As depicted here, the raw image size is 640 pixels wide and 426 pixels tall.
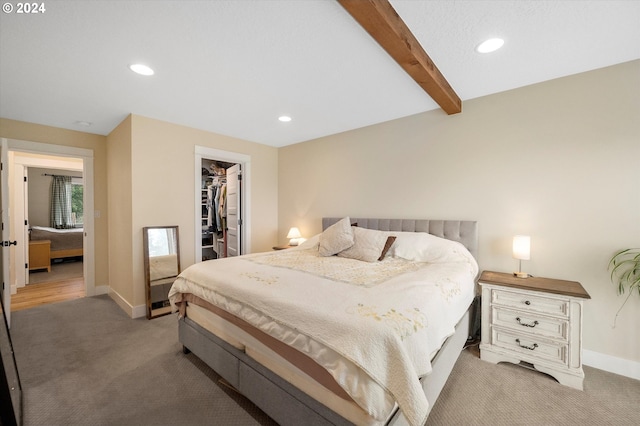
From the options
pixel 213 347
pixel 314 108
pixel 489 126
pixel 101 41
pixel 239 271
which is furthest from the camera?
pixel 314 108

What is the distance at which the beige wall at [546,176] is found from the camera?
6.84 feet

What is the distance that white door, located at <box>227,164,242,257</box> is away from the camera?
14.7 feet

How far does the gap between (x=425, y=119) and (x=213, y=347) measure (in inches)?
126

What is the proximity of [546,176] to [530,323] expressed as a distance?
4.37 feet

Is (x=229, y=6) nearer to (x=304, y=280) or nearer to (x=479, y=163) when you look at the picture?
(x=304, y=280)

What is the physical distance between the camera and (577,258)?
2.24 meters

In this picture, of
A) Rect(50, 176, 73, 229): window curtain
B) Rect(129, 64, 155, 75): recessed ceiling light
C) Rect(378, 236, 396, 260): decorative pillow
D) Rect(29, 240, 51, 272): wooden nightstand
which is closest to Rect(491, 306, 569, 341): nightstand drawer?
Rect(378, 236, 396, 260): decorative pillow

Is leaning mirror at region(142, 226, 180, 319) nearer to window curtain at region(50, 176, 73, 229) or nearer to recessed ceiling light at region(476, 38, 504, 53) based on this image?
recessed ceiling light at region(476, 38, 504, 53)

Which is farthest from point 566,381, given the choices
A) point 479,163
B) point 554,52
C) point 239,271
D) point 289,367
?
point 239,271

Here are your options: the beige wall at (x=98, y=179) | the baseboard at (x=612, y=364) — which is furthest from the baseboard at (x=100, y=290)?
the baseboard at (x=612, y=364)

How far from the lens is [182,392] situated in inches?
72.9

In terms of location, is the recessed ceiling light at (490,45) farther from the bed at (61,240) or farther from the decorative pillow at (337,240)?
the bed at (61,240)

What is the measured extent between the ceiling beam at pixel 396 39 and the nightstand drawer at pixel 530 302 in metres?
1.86

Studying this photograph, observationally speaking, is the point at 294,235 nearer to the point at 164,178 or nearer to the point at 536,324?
the point at 164,178
